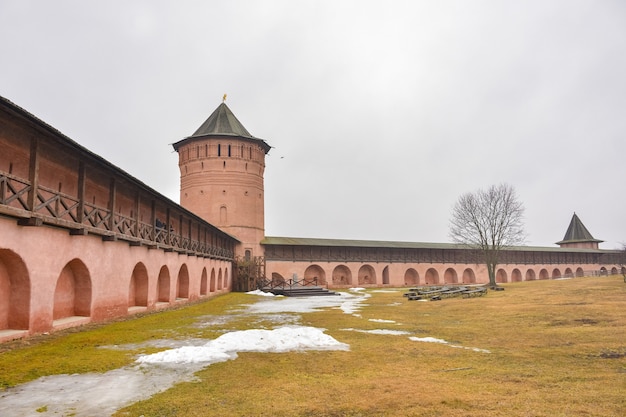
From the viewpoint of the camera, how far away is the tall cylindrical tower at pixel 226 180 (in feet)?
125

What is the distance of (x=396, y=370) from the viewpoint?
20.3 ft

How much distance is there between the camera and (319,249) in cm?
4134

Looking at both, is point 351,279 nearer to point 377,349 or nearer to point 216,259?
point 216,259

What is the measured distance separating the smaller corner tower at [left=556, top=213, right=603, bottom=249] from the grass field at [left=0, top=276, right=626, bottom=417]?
61.8 m

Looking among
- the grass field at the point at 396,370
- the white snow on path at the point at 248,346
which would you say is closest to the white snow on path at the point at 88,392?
the grass field at the point at 396,370

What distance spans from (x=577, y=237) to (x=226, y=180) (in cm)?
5547

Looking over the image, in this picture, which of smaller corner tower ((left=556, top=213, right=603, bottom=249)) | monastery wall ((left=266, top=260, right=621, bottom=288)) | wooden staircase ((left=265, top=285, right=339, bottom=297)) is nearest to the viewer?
wooden staircase ((left=265, top=285, right=339, bottom=297))

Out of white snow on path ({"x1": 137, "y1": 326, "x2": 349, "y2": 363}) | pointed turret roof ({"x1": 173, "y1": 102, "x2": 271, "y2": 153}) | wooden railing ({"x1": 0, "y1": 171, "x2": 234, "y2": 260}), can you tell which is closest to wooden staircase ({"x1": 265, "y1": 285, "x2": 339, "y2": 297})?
wooden railing ({"x1": 0, "y1": 171, "x2": 234, "y2": 260})

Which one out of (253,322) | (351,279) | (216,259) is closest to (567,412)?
(253,322)

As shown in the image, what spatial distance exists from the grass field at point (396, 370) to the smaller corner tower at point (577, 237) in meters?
61.8

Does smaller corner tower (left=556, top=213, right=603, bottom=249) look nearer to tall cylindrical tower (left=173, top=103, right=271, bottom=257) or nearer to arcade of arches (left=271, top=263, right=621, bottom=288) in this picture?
arcade of arches (left=271, top=263, right=621, bottom=288)

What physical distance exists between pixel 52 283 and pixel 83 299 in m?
2.14

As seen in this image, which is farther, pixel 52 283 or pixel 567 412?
pixel 52 283

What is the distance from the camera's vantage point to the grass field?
4.46 m
